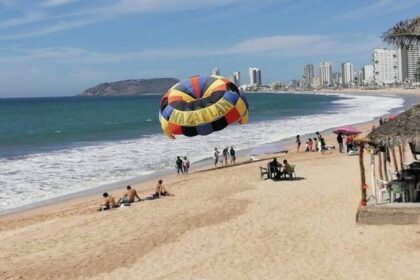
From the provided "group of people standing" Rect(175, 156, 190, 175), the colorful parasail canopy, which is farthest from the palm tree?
"group of people standing" Rect(175, 156, 190, 175)

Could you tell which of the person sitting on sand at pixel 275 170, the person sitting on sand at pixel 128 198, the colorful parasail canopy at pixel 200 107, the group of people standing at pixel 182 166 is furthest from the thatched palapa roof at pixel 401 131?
the group of people standing at pixel 182 166

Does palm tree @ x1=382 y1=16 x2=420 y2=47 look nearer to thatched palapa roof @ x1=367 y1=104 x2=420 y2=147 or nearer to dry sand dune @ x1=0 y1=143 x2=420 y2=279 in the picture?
thatched palapa roof @ x1=367 y1=104 x2=420 y2=147

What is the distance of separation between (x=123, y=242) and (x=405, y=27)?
7.06 meters

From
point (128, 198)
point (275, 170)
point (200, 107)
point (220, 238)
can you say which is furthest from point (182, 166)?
point (220, 238)

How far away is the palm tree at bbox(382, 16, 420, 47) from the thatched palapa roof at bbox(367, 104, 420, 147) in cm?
134

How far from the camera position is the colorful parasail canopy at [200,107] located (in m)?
21.5

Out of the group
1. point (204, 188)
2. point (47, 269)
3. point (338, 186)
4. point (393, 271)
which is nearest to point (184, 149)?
point (204, 188)

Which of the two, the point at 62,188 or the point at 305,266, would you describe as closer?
the point at 305,266

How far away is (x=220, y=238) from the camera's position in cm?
1158

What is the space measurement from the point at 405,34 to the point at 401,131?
1877 mm

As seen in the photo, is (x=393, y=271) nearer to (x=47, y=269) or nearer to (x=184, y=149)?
(x=47, y=269)

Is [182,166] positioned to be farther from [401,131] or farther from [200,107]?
[401,131]

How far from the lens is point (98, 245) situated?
11.8m

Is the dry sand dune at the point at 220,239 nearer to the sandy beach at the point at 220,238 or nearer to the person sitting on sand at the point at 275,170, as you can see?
the sandy beach at the point at 220,238
